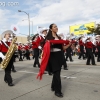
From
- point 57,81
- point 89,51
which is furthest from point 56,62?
point 89,51

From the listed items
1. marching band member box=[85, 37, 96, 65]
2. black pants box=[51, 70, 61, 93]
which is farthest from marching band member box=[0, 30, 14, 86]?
marching band member box=[85, 37, 96, 65]

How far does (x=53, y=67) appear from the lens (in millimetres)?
4551

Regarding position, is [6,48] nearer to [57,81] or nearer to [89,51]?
[57,81]

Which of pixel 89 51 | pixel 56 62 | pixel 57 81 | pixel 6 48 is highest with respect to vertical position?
pixel 6 48

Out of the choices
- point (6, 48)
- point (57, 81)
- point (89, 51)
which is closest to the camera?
point (57, 81)

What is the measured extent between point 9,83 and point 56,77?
2006mm

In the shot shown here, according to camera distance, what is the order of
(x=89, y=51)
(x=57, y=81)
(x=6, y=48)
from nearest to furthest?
1. (x=57, y=81)
2. (x=6, y=48)
3. (x=89, y=51)

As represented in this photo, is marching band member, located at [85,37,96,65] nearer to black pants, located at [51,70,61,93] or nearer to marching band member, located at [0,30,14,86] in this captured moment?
marching band member, located at [0,30,14,86]

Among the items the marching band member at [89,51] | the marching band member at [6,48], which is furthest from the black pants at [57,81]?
the marching band member at [89,51]

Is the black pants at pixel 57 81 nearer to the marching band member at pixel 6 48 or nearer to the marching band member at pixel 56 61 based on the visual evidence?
the marching band member at pixel 56 61

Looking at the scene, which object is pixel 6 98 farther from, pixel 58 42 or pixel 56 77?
pixel 58 42

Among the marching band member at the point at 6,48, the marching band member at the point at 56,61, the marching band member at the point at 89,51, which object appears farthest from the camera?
the marching band member at the point at 89,51

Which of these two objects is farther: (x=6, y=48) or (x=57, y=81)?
(x=6, y=48)

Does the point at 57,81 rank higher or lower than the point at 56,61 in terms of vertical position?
lower
